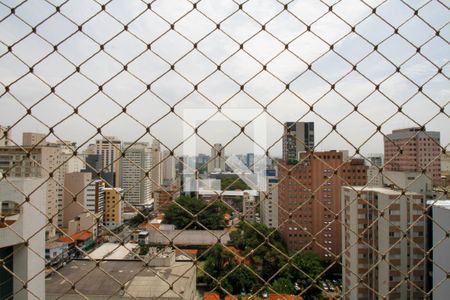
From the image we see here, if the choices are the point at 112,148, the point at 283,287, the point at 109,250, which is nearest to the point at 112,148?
the point at 112,148

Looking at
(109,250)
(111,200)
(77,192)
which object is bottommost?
(109,250)

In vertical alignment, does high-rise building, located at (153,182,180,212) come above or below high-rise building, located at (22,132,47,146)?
below

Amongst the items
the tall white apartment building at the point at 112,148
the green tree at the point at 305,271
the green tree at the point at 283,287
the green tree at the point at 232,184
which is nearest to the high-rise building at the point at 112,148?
the tall white apartment building at the point at 112,148

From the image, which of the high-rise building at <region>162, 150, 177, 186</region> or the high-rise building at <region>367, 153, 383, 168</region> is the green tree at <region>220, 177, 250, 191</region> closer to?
the high-rise building at <region>162, 150, 177, 186</region>

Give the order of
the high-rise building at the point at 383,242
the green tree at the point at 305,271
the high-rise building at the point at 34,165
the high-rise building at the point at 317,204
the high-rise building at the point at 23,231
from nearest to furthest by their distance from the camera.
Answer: the high-rise building at the point at 34,165
the high-rise building at the point at 23,231
the high-rise building at the point at 383,242
the high-rise building at the point at 317,204
the green tree at the point at 305,271

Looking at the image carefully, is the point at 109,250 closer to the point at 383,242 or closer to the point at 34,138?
the point at 34,138

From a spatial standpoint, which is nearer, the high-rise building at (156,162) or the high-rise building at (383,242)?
the high-rise building at (156,162)

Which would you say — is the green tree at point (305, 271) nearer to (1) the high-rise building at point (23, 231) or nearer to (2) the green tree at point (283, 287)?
(2) the green tree at point (283, 287)

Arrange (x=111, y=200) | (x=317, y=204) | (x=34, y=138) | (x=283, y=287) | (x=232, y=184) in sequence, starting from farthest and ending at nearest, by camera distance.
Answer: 1. (x=317, y=204)
2. (x=283, y=287)
3. (x=111, y=200)
4. (x=34, y=138)
5. (x=232, y=184)

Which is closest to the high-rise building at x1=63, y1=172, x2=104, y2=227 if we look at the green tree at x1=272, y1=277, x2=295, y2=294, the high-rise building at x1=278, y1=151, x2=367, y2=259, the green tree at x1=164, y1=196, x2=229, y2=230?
the green tree at x1=164, y1=196, x2=229, y2=230

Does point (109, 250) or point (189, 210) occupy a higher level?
point (189, 210)

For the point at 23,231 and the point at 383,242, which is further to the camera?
the point at 383,242
